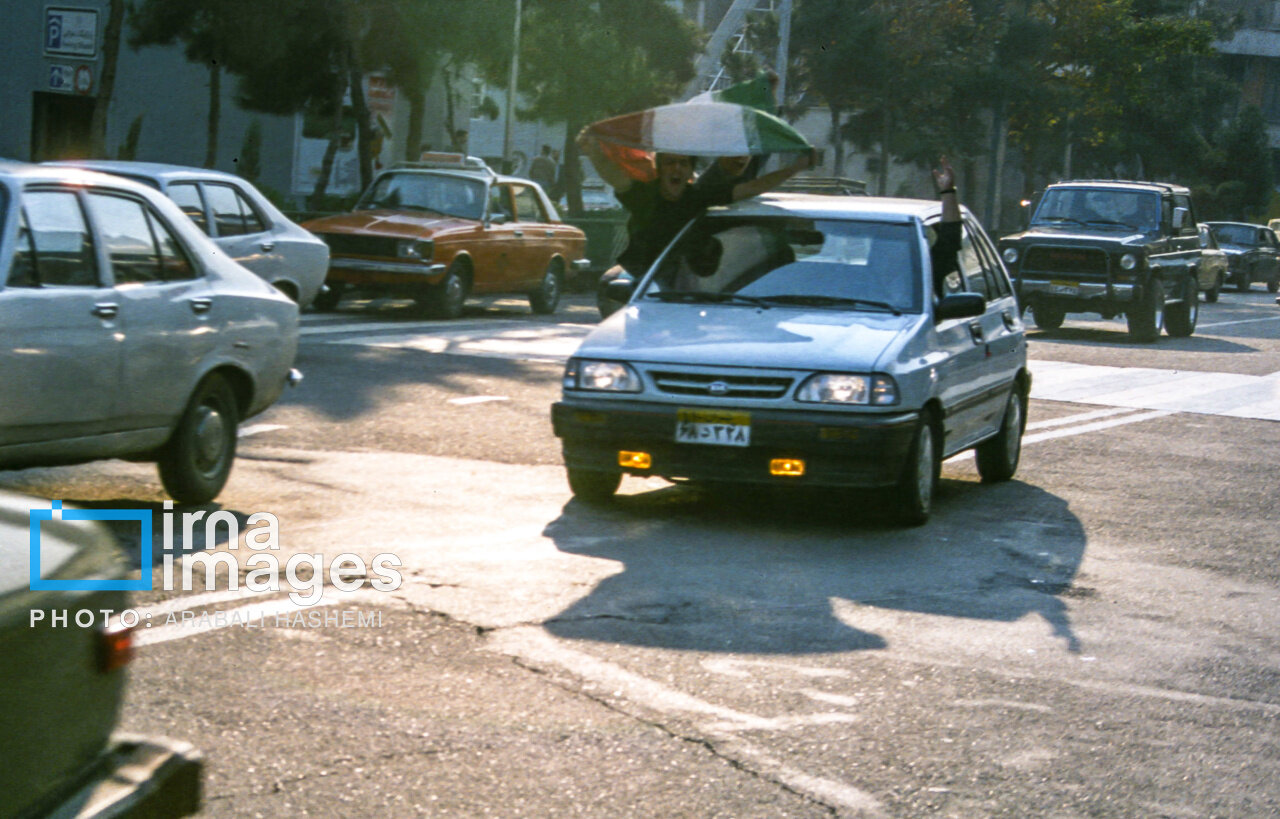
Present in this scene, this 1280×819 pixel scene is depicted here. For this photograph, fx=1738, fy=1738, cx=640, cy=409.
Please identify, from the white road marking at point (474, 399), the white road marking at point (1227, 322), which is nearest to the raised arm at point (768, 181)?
the white road marking at point (474, 399)

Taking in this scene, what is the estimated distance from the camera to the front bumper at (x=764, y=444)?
25.1ft

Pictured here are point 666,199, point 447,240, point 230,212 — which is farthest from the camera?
point 447,240

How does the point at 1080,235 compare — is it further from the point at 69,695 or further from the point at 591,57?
the point at 69,695

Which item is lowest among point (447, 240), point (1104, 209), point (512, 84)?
point (447, 240)

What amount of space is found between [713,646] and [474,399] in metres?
6.92

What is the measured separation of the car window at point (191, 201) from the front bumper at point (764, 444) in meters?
5.74

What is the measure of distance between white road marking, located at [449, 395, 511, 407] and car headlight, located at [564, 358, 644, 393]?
4.09 m

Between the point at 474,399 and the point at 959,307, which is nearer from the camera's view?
the point at 959,307

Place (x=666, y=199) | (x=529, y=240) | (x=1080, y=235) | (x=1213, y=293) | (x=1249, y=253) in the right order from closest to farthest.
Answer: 1. (x=666, y=199)
2. (x=529, y=240)
3. (x=1080, y=235)
4. (x=1213, y=293)
5. (x=1249, y=253)

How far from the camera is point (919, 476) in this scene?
26.3 feet

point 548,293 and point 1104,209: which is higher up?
point 1104,209

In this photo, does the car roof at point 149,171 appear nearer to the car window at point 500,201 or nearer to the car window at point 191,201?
the car window at point 191,201

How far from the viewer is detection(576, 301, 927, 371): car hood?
7875 millimetres

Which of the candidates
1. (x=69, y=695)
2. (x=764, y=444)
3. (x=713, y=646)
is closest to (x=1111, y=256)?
(x=764, y=444)
